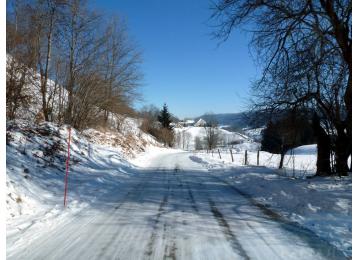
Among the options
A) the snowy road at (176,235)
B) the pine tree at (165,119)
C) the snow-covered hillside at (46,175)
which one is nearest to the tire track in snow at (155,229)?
the snowy road at (176,235)

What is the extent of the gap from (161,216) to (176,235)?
140 centimetres

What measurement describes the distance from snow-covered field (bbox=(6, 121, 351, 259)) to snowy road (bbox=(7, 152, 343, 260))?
2 centimetres

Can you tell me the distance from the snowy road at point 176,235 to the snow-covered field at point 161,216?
2 cm

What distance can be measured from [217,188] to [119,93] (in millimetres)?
16796

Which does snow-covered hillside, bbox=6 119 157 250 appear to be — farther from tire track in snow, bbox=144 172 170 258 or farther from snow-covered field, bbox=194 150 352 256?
snow-covered field, bbox=194 150 352 256

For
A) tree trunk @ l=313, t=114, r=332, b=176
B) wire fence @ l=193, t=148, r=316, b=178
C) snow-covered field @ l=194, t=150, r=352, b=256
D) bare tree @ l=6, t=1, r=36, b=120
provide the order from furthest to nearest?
1. wire fence @ l=193, t=148, r=316, b=178
2. tree trunk @ l=313, t=114, r=332, b=176
3. bare tree @ l=6, t=1, r=36, b=120
4. snow-covered field @ l=194, t=150, r=352, b=256

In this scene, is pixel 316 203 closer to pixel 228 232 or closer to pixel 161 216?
pixel 228 232

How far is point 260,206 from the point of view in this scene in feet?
26.9

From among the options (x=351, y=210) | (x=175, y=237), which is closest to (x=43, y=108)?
(x=175, y=237)

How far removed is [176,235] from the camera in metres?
5.55

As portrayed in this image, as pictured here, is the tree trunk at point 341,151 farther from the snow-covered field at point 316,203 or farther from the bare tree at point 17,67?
the bare tree at point 17,67

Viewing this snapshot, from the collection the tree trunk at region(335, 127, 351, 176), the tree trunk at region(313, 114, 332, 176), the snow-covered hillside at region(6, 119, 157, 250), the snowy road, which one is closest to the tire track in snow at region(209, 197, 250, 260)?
the snowy road

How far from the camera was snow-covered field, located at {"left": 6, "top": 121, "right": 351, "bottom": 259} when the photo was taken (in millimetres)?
4883

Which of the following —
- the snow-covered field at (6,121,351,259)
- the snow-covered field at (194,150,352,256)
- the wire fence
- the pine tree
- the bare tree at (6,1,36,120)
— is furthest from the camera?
the pine tree
